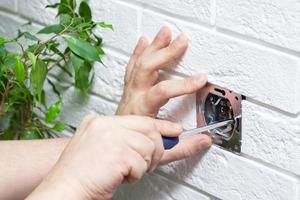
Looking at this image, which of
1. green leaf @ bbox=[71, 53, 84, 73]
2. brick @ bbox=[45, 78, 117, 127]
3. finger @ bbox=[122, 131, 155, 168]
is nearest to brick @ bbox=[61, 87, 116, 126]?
brick @ bbox=[45, 78, 117, 127]

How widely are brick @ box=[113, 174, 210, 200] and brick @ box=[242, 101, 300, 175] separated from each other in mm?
148

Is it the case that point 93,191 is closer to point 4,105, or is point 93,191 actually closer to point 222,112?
point 222,112

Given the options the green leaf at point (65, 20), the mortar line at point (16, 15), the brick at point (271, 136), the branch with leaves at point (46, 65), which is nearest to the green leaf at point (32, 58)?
the branch with leaves at point (46, 65)

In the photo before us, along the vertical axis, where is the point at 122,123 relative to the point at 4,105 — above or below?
above

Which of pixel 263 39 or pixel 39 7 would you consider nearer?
pixel 263 39

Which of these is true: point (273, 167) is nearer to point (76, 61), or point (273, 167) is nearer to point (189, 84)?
point (189, 84)

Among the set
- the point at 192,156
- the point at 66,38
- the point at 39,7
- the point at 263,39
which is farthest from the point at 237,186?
the point at 39,7

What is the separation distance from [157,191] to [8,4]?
0.47 metres

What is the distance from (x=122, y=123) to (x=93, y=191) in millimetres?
93

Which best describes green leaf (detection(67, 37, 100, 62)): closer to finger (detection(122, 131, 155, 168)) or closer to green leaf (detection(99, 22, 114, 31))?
green leaf (detection(99, 22, 114, 31))

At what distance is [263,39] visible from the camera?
920mm

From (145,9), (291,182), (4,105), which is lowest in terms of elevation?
(4,105)

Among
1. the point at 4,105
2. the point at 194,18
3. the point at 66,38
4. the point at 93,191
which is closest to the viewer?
the point at 93,191

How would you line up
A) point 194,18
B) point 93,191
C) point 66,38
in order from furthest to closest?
point 66,38 < point 194,18 < point 93,191
